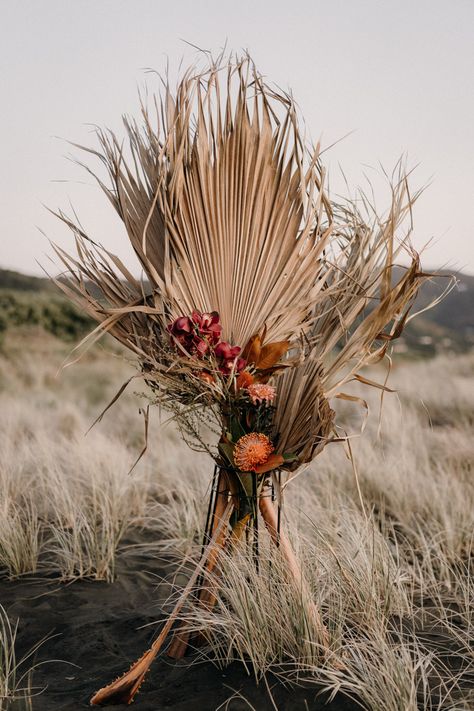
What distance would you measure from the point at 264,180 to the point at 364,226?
479mm

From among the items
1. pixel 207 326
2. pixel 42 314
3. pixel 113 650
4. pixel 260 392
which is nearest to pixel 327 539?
pixel 113 650

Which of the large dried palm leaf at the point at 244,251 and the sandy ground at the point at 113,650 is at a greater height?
the large dried palm leaf at the point at 244,251

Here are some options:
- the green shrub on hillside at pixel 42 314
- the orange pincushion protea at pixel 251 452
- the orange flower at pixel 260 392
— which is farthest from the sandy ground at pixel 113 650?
the green shrub on hillside at pixel 42 314

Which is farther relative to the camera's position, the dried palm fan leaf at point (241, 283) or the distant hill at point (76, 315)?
the distant hill at point (76, 315)

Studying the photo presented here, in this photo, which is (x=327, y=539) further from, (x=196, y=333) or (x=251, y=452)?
(x=196, y=333)

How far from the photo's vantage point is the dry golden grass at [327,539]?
2727mm

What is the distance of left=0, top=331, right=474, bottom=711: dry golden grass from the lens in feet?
8.95

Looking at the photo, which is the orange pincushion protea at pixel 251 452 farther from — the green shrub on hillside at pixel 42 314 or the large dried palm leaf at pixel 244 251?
the green shrub on hillside at pixel 42 314

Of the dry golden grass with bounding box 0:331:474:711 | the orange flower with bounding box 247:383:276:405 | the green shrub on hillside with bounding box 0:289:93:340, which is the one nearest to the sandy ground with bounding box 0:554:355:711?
the dry golden grass with bounding box 0:331:474:711

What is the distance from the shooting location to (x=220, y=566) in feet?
9.69

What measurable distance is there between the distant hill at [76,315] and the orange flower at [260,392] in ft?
2.57

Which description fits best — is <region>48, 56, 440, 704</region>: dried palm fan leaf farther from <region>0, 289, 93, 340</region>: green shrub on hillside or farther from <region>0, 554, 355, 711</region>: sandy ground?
<region>0, 289, 93, 340</region>: green shrub on hillside

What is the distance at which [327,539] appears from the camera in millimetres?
3822

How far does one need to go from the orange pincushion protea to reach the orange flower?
141 millimetres
